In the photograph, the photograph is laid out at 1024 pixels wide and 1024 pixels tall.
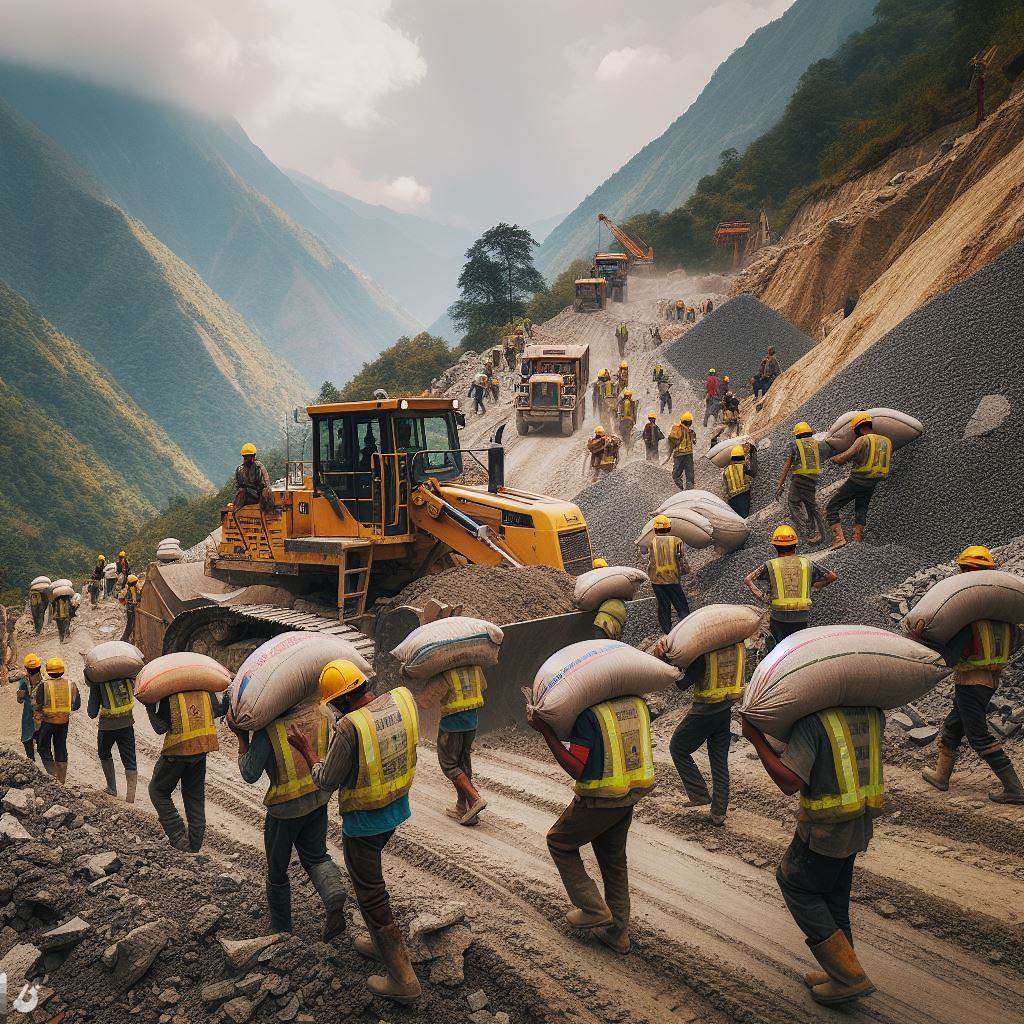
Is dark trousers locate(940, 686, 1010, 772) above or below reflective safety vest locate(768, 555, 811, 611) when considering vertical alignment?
below

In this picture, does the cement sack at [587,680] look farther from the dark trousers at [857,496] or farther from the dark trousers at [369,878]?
the dark trousers at [857,496]

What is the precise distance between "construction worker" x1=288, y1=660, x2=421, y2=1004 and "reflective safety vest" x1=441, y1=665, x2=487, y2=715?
7.60 ft

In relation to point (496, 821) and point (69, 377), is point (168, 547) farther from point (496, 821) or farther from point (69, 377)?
point (69, 377)

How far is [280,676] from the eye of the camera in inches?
199

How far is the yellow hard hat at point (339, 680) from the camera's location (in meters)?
4.50

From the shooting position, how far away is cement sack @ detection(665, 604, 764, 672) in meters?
6.25

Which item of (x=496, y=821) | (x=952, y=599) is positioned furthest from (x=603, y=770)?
(x=952, y=599)

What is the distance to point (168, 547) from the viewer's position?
1544 centimetres

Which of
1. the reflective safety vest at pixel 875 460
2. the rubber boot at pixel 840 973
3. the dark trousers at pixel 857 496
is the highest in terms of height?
the reflective safety vest at pixel 875 460

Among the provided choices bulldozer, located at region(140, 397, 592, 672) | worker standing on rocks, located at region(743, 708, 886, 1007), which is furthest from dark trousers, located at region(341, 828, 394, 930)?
bulldozer, located at region(140, 397, 592, 672)

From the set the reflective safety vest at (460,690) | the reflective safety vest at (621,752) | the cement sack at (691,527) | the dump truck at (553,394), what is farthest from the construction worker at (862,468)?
the dump truck at (553,394)

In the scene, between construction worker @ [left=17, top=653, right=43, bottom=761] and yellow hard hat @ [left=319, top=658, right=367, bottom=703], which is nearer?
yellow hard hat @ [left=319, top=658, right=367, bottom=703]

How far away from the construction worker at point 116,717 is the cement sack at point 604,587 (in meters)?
4.69

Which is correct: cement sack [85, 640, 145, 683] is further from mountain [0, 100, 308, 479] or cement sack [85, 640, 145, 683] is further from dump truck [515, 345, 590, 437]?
mountain [0, 100, 308, 479]
